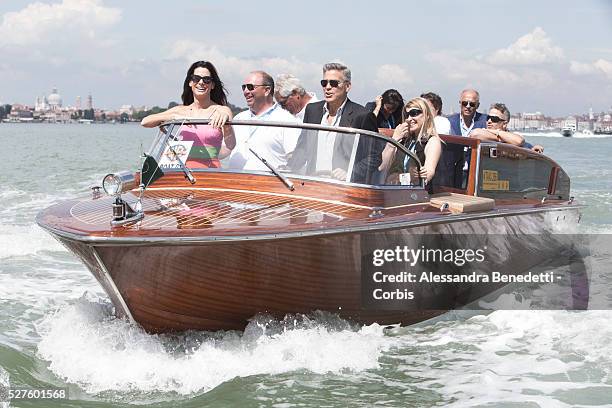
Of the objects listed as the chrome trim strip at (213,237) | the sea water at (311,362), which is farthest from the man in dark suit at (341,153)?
the sea water at (311,362)

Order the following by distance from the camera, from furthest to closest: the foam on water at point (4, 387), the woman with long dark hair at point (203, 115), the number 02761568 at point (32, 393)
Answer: the woman with long dark hair at point (203, 115), the number 02761568 at point (32, 393), the foam on water at point (4, 387)

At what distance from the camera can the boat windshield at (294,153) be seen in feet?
17.8

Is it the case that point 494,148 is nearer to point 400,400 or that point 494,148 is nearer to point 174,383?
point 400,400

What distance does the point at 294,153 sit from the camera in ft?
18.2

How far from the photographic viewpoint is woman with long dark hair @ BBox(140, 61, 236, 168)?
5.70 m

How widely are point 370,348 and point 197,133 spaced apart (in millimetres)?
1959

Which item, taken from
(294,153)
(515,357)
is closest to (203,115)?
(294,153)

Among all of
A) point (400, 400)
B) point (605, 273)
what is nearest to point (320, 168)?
point (400, 400)

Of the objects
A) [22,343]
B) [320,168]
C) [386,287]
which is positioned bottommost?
[22,343]

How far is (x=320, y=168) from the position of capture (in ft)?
18.0

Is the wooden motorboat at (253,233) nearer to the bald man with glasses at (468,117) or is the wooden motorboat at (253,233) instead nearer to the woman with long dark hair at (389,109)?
the woman with long dark hair at (389,109)

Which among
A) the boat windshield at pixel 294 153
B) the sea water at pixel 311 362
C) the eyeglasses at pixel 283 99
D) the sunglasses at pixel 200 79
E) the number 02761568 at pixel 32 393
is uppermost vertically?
the sunglasses at pixel 200 79

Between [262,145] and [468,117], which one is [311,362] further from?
[468,117]

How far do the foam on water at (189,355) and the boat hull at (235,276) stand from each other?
4.5 inches
